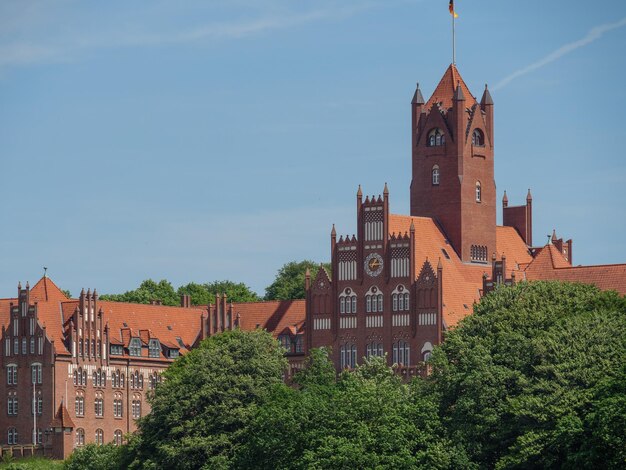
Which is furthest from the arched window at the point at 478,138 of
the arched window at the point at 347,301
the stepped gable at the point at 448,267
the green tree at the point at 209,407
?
the green tree at the point at 209,407

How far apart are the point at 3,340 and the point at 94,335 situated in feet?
25.6

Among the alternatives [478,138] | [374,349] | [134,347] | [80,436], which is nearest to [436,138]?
[478,138]

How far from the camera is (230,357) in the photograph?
131 meters

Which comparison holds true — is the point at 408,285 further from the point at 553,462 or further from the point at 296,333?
the point at 553,462

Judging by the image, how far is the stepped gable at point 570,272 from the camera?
481 feet

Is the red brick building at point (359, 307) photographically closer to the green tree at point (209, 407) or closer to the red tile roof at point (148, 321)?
the red tile roof at point (148, 321)

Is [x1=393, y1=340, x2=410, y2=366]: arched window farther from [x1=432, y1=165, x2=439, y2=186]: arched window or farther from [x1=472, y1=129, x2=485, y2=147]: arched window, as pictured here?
[x1=472, y1=129, x2=485, y2=147]: arched window

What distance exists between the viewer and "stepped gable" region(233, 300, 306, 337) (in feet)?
576

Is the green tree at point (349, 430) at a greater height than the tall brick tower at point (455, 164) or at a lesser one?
lesser

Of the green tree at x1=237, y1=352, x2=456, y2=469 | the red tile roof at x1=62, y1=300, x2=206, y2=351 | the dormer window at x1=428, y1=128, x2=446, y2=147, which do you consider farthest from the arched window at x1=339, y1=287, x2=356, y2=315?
the green tree at x1=237, y1=352, x2=456, y2=469

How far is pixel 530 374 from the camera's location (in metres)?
109

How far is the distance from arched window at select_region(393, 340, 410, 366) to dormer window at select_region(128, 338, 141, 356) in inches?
1255

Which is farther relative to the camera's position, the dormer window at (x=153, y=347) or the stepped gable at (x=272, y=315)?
the dormer window at (x=153, y=347)

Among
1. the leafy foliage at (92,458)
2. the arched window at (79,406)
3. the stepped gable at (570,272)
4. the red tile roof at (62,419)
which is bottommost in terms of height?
the leafy foliage at (92,458)
